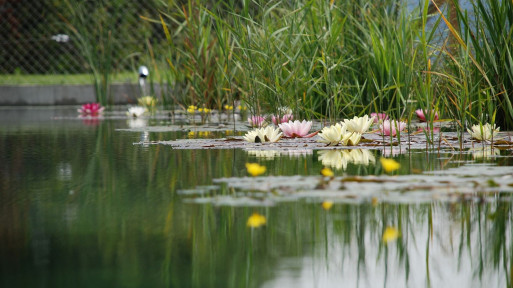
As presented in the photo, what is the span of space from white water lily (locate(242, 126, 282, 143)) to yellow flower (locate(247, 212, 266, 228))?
1.61 m

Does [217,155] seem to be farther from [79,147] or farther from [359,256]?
[359,256]

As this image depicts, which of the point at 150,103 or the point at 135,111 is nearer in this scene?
the point at 135,111

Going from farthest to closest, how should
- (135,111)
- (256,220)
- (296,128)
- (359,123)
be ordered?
(135,111) → (296,128) → (359,123) → (256,220)

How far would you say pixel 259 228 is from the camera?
1.55m

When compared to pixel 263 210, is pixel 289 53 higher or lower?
higher

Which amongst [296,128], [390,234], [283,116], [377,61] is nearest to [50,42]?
[283,116]

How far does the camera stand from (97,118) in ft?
21.7

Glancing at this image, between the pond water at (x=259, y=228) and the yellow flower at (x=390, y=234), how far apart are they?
0.01 meters

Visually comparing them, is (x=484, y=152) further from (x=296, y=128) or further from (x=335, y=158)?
(x=296, y=128)

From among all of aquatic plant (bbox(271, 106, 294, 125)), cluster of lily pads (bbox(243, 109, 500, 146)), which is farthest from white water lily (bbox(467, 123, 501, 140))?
aquatic plant (bbox(271, 106, 294, 125))

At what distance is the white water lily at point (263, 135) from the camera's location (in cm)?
331

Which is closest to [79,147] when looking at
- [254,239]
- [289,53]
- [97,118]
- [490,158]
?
[289,53]

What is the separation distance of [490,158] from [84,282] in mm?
1823

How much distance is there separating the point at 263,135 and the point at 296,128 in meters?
0.20
